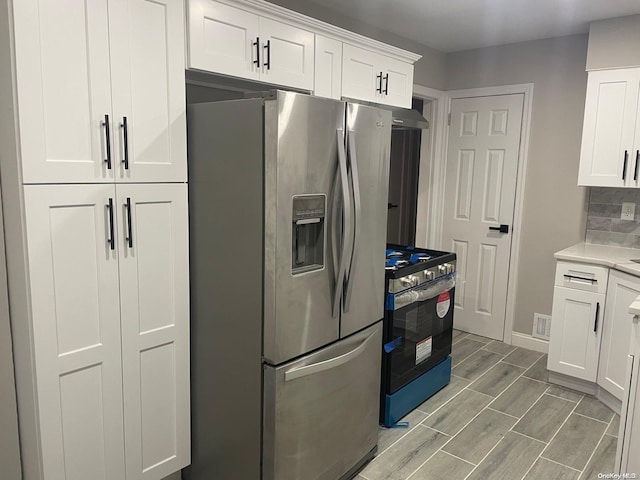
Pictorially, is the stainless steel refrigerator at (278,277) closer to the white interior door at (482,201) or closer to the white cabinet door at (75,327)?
the white cabinet door at (75,327)

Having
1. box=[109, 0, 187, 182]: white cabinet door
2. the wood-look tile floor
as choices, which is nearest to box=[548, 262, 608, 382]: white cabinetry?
the wood-look tile floor

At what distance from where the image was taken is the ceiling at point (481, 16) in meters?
2.98

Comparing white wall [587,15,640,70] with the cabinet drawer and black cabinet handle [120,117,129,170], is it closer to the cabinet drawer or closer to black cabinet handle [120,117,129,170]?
the cabinet drawer

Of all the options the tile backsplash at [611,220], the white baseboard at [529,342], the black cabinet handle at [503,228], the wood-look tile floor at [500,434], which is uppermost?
the tile backsplash at [611,220]

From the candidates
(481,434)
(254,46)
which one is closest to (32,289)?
(254,46)

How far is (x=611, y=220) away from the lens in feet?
11.8

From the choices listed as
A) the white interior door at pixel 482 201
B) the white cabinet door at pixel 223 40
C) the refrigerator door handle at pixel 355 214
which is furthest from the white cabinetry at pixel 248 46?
the white interior door at pixel 482 201

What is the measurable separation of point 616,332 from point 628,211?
103cm

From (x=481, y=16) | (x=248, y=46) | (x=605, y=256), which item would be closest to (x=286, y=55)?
(x=248, y=46)

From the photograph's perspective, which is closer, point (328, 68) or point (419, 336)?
point (328, 68)

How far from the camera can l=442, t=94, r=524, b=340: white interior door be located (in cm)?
409

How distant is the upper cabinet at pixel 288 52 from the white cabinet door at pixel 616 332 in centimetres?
183

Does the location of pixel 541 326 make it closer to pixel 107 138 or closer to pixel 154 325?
pixel 154 325

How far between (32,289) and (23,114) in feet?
1.85
